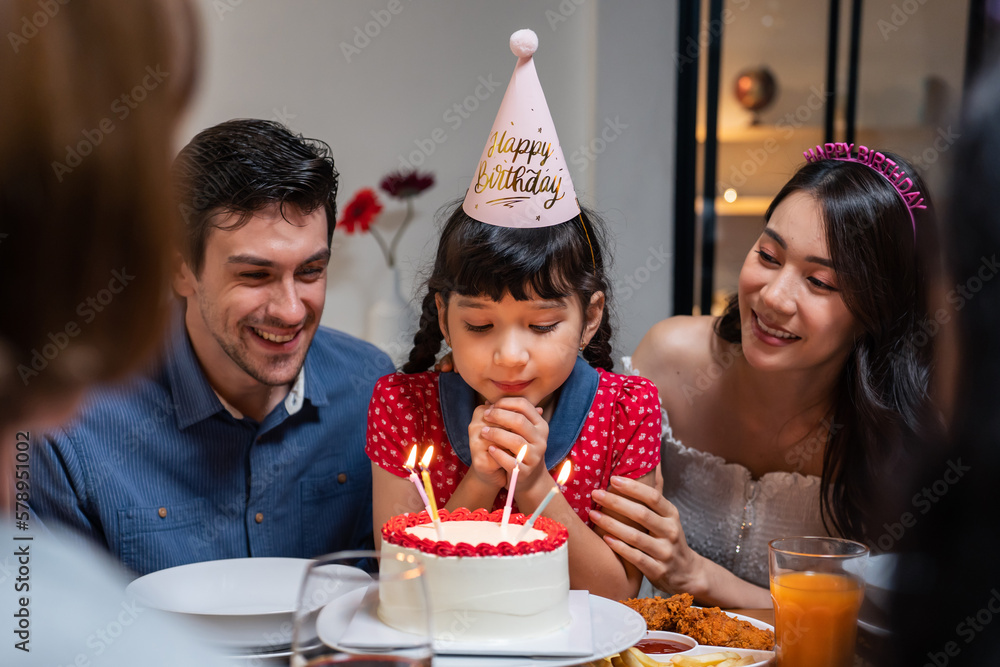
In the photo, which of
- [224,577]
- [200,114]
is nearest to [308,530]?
[224,577]

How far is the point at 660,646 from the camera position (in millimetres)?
966

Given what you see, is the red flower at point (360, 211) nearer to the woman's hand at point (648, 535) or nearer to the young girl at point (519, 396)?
the young girl at point (519, 396)

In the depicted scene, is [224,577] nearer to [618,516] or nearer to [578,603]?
[578,603]

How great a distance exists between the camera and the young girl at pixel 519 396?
48.7 inches

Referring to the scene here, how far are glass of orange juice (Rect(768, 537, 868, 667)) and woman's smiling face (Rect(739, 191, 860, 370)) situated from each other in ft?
1.83

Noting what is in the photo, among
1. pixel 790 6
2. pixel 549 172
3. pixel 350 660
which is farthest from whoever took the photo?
pixel 790 6

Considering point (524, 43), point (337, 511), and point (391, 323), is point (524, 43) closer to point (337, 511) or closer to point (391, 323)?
point (337, 511)

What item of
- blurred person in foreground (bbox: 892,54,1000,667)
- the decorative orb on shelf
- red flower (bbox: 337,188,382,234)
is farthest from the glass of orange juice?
the decorative orb on shelf

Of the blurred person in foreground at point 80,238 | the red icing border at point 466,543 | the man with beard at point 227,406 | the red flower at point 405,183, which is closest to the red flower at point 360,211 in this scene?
the red flower at point 405,183

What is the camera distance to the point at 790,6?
278 cm

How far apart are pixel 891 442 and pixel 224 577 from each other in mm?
1131

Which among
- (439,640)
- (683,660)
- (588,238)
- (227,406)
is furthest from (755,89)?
(439,640)

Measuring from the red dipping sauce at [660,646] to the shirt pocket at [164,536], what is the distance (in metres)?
0.85

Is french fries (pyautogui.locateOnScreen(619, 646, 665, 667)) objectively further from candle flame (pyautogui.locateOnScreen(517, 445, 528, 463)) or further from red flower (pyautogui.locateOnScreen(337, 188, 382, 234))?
red flower (pyautogui.locateOnScreen(337, 188, 382, 234))
